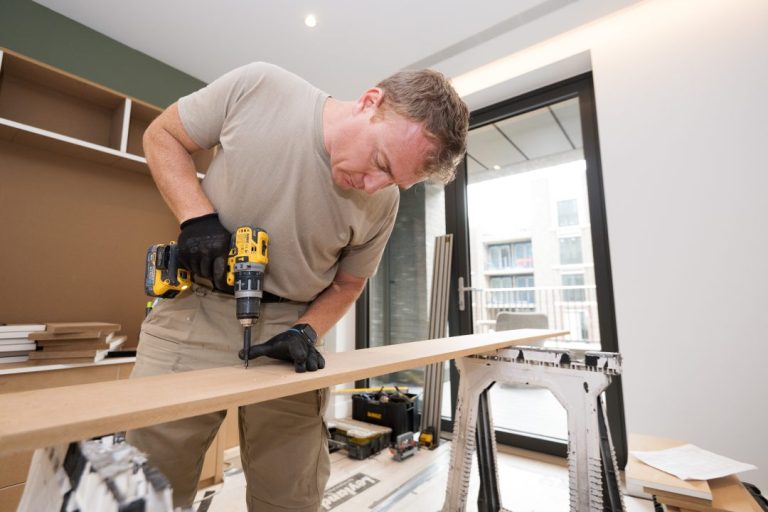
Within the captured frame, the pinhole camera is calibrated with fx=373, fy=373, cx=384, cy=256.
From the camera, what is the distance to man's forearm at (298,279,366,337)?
3.38ft

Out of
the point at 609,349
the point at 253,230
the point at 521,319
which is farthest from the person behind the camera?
the point at 521,319

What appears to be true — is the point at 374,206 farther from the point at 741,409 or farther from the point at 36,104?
the point at 36,104

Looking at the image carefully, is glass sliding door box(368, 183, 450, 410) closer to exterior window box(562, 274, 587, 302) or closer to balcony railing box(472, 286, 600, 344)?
balcony railing box(472, 286, 600, 344)

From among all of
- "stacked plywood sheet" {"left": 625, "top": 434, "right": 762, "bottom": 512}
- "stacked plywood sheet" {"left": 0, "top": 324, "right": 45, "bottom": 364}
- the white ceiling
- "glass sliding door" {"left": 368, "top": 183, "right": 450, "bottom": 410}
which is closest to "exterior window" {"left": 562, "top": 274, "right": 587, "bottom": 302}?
"glass sliding door" {"left": 368, "top": 183, "right": 450, "bottom": 410}

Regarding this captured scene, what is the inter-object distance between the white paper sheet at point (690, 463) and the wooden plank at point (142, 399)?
3.57ft

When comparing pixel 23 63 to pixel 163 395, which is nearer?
pixel 163 395

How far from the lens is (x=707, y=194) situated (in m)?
1.83

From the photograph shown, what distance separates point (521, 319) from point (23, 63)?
12.0 ft

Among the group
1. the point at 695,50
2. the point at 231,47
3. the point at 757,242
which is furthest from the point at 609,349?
the point at 231,47

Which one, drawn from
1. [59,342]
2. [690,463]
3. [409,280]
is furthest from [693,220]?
[59,342]

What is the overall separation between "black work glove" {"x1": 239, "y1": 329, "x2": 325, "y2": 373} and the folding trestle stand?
0.79 metres

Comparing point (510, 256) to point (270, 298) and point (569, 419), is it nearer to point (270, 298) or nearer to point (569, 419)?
point (569, 419)

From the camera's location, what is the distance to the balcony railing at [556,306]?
438 cm

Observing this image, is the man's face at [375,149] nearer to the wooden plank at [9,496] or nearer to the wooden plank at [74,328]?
the wooden plank at [74,328]
